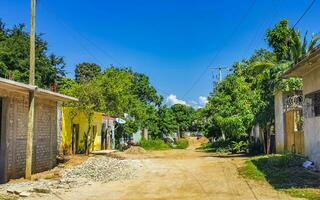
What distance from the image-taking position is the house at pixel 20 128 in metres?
16.8

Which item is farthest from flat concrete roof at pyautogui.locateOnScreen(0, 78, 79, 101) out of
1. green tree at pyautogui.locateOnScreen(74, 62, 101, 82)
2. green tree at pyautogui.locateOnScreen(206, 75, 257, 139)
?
green tree at pyautogui.locateOnScreen(74, 62, 101, 82)

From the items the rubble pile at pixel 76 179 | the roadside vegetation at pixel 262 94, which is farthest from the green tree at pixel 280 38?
the rubble pile at pixel 76 179

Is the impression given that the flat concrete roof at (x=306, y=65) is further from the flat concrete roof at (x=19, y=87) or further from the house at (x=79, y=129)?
the house at (x=79, y=129)

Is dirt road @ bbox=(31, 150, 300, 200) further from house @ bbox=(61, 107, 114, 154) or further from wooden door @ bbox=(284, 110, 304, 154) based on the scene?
house @ bbox=(61, 107, 114, 154)

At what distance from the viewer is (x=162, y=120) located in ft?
208

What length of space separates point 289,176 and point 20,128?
408 inches

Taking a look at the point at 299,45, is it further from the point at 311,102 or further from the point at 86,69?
the point at 86,69

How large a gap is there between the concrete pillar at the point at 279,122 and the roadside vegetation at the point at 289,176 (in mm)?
5361

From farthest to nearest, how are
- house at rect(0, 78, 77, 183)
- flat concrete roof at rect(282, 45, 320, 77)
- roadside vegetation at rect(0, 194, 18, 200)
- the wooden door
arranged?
1. the wooden door
2. house at rect(0, 78, 77, 183)
3. flat concrete roof at rect(282, 45, 320, 77)
4. roadside vegetation at rect(0, 194, 18, 200)

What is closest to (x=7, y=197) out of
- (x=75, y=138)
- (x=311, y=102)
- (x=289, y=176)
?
(x=289, y=176)

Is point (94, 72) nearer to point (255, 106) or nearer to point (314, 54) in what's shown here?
point (255, 106)

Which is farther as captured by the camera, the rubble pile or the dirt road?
the rubble pile

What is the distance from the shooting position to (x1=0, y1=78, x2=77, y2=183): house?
55.3ft

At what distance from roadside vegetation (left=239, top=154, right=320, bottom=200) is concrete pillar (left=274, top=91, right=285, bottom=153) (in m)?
5.36
